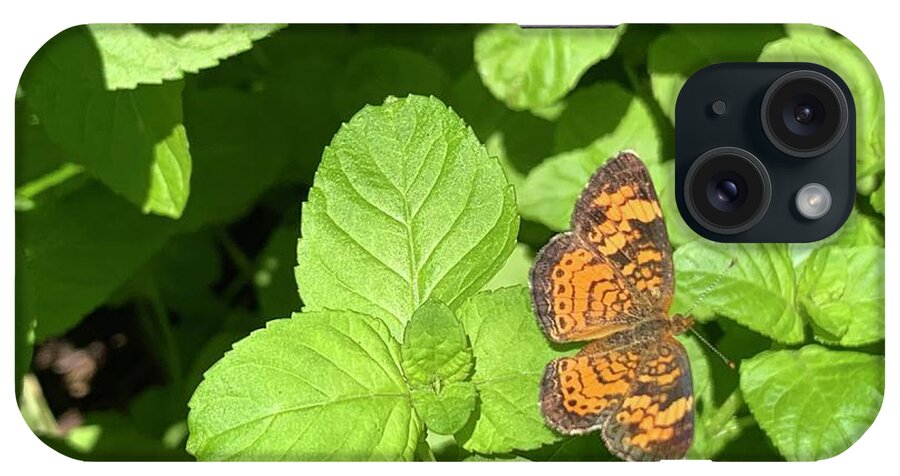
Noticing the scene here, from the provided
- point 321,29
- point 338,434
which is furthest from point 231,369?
point 321,29

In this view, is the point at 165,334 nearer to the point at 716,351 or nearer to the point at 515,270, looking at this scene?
the point at 515,270

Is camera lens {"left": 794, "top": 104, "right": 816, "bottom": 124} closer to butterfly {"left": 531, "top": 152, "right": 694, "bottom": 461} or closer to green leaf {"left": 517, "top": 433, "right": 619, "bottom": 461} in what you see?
butterfly {"left": 531, "top": 152, "right": 694, "bottom": 461}

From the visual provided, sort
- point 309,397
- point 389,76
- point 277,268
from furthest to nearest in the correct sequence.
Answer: point 277,268 → point 389,76 → point 309,397

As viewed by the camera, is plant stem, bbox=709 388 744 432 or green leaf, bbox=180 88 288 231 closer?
plant stem, bbox=709 388 744 432

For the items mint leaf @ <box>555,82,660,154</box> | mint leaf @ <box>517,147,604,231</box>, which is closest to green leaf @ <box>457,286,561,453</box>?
mint leaf @ <box>517,147,604,231</box>

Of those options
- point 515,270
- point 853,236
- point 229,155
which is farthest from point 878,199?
point 229,155
